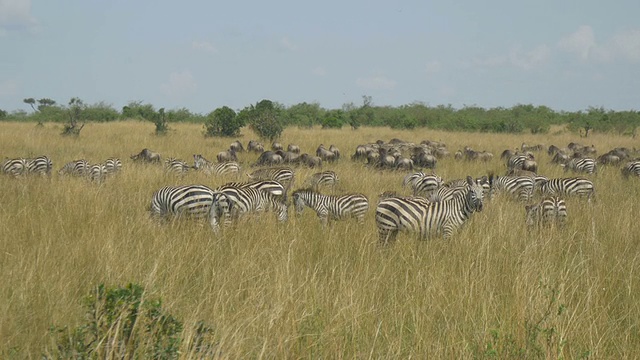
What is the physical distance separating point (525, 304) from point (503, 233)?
294cm

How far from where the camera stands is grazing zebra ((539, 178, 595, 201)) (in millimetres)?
12680

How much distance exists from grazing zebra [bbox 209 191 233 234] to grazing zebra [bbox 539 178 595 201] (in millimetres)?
7701

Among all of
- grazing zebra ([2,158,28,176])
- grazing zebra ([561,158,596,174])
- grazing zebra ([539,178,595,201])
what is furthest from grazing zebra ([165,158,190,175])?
grazing zebra ([561,158,596,174])

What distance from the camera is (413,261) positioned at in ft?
19.4

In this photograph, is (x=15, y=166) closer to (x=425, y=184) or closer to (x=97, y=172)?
(x=97, y=172)

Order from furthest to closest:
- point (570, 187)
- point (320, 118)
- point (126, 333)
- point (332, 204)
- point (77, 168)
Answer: point (320, 118), point (77, 168), point (570, 187), point (332, 204), point (126, 333)

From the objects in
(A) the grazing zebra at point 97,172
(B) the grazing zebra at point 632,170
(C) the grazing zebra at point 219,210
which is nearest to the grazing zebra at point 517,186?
(B) the grazing zebra at point 632,170

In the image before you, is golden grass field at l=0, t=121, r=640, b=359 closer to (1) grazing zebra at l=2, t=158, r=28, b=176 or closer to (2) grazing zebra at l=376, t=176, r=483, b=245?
(2) grazing zebra at l=376, t=176, r=483, b=245

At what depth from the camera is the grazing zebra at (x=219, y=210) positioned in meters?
7.76

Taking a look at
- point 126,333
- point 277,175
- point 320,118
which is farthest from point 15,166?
point 320,118

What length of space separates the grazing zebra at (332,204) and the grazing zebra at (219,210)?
1877mm

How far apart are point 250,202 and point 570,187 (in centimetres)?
731

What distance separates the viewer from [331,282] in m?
5.23

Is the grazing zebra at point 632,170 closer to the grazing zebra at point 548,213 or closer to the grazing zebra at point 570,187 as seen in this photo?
the grazing zebra at point 570,187
